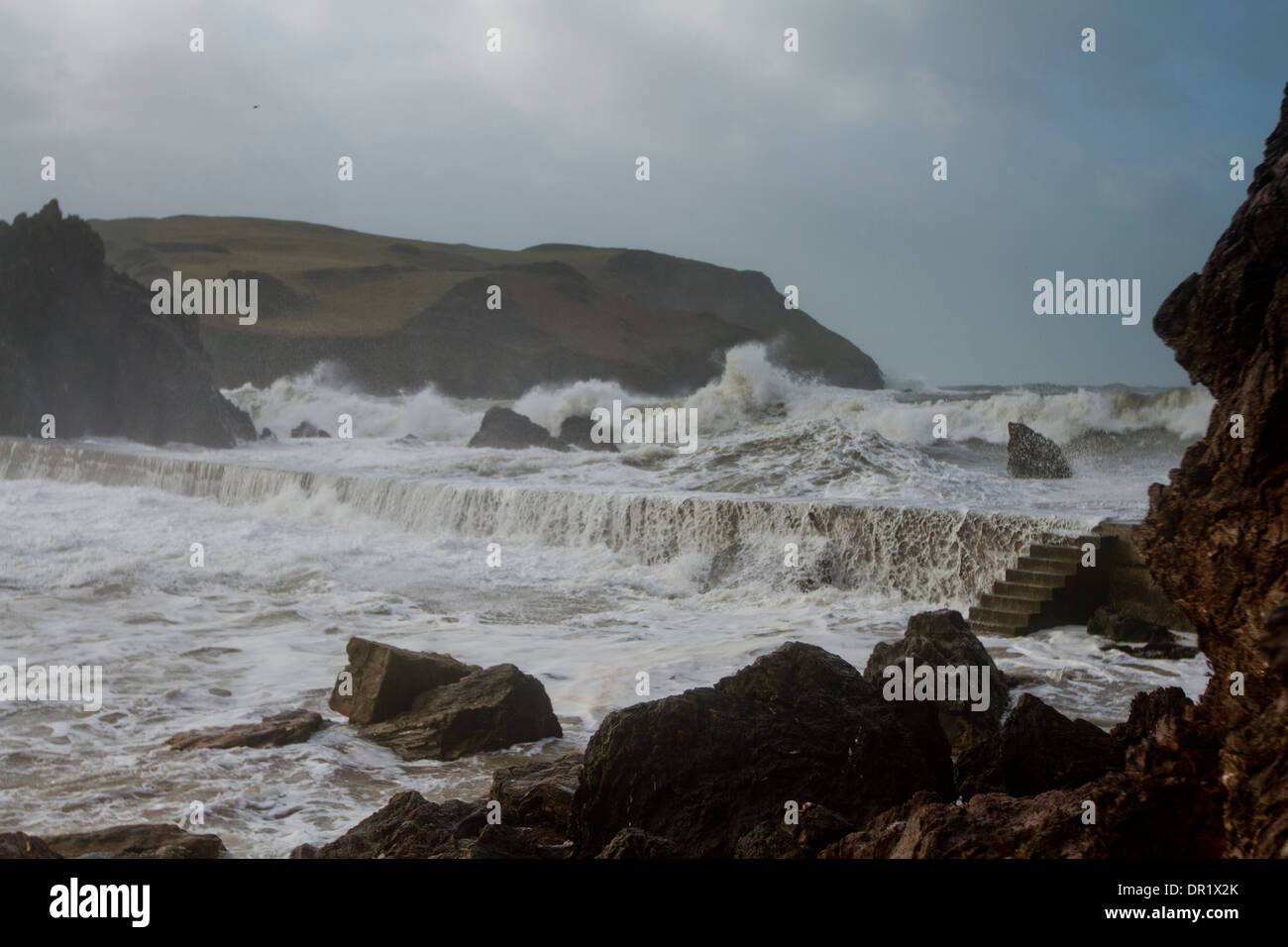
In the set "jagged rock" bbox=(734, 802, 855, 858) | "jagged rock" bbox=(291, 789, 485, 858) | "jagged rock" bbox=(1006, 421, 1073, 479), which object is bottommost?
"jagged rock" bbox=(291, 789, 485, 858)

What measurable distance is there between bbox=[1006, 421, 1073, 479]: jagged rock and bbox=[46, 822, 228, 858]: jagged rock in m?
14.6

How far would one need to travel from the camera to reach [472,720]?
16.9 ft

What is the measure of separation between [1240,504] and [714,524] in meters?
8.92

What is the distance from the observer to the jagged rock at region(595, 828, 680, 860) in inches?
107

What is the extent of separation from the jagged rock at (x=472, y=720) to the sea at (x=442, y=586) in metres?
0.10

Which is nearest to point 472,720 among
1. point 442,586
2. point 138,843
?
point 138,843

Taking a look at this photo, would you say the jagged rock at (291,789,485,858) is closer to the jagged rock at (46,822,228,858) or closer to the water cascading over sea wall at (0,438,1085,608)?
the jagged rock at (46,822,228,858)

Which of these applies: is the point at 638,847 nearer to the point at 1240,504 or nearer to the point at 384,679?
the point at 1240,504

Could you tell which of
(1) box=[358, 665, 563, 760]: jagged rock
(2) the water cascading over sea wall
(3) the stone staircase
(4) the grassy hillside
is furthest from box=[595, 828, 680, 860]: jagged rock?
(4) the grassy hillside

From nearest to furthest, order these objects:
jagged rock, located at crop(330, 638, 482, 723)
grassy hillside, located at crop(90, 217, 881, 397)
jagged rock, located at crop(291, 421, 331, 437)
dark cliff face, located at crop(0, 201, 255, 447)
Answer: jagged rock, located at crop(330, 638, 482, 723) < dark cliff face, located at crop(0, 201, 255, 447) < jagged rock, located at crop(291, 421, 331, 437) < grassy hillside, located at crop(90, 217, 881, 397)

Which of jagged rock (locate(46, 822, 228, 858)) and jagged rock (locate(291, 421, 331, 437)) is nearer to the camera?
jagged rock (locate(46, 822, 228, 858))

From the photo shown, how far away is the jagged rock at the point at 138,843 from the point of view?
11.3 feet

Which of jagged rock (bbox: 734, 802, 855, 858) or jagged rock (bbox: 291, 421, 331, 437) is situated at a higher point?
jagged rock (bbox: 291, 421, 331, 437)
